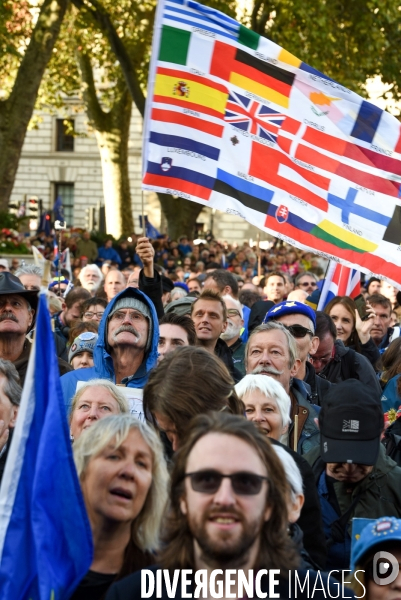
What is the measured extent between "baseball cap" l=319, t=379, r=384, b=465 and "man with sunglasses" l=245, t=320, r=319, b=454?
0.95 m

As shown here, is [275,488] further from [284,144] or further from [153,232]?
[153,232]

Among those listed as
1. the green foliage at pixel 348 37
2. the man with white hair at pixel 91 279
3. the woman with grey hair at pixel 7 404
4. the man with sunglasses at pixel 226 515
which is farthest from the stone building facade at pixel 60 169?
the man with sunglasses at pixel 226 515

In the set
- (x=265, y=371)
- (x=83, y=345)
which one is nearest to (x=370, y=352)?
(x=83, y=345)

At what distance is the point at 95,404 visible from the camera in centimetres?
491

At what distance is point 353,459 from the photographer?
4469mm

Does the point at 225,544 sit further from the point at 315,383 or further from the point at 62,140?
the point at 62,140

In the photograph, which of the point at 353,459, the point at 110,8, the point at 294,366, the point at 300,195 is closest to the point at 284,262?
the point at 110,8

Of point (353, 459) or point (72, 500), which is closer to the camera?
→ point (72, 500)

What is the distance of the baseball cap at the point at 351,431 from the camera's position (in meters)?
4.47

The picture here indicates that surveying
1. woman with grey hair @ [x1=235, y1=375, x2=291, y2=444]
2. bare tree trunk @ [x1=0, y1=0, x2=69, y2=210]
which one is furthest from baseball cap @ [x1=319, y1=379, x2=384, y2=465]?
bare tree trunk @ [x1=0, y1=0, x2=69, y2=210]

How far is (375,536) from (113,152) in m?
28.3

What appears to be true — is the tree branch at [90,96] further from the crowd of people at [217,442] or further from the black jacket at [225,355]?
the black jacket at [225,355]

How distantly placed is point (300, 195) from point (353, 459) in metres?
3.91

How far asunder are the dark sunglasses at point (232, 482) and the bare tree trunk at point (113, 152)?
28.1m
